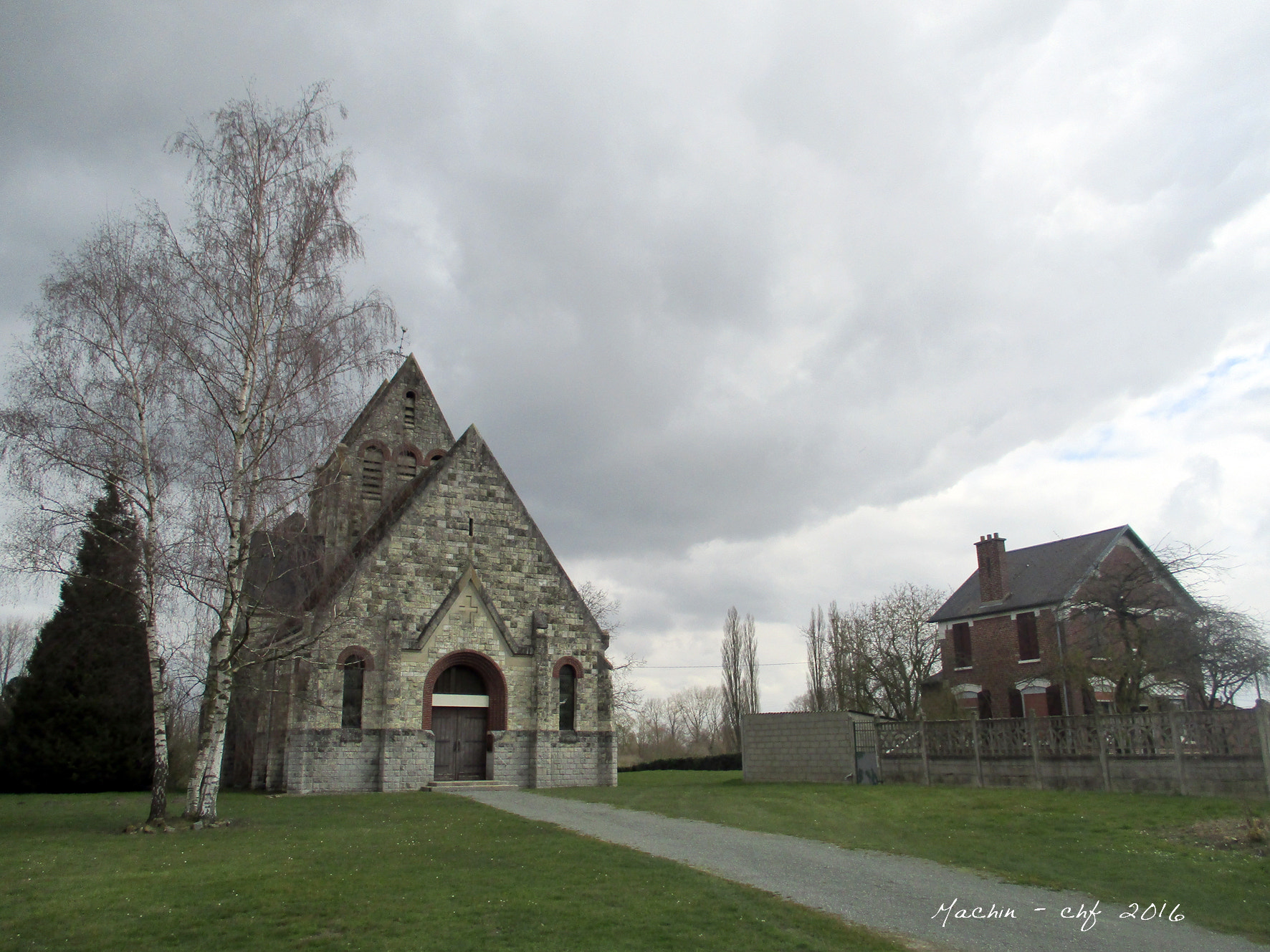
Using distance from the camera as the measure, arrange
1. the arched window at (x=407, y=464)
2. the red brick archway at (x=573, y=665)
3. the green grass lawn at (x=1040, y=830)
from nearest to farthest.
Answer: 1. the green grass lawn at (x=1040, y=830)
2. the red brick archway at (x=573, y=665)
3. the arched window at (x=407, y=464)

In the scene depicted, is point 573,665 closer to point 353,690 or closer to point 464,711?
point 464,711

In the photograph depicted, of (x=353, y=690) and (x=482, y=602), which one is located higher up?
(x=482, y=602)

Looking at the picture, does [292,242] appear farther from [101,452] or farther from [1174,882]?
[1174,882]

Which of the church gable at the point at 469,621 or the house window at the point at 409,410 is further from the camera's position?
the house window at the point at 409,410

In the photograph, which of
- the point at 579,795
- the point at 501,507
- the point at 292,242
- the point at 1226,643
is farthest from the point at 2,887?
the point at 1226,643

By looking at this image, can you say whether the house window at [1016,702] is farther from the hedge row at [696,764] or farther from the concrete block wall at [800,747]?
the concrete block wall at [800,747]

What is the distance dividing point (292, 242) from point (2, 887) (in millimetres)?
11960

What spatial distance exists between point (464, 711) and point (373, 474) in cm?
1030

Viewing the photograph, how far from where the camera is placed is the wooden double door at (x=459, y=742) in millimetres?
25578

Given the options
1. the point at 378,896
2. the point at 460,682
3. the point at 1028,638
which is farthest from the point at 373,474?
the point at 1028,638

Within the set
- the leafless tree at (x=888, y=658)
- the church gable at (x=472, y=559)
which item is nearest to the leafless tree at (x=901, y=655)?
the leafless tree at (x=888, y=658)

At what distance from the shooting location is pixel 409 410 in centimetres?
3394

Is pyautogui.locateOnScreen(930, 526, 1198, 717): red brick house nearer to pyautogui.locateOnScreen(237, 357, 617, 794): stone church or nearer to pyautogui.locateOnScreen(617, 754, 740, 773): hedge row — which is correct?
pyautogui.locateOnScreen(617, 754, 740, 773): hedge row

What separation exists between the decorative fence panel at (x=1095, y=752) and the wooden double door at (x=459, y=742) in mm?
11295
